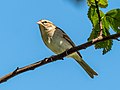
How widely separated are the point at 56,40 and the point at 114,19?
10.8 ft

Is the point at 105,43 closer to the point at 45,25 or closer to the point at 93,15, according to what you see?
the point at 93,15

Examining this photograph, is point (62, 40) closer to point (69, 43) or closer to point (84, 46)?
point (69, 43)

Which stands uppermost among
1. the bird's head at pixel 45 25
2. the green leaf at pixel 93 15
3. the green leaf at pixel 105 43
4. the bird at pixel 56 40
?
the bird's head at pixel 45 25

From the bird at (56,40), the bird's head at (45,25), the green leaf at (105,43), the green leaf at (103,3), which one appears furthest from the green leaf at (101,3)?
the bird's head at (45,25)

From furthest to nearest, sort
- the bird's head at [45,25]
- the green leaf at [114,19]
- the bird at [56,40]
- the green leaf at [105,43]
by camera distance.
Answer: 1. the bird's head at [45,25]
2. the bird at [56,40]
3. the green leaf at [105,43]
4. the green leaf at [114,19]

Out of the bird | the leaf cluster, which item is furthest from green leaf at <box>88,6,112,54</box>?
the bird

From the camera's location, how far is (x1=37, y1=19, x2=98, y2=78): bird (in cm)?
562

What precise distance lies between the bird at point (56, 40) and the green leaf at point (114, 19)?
3.02m

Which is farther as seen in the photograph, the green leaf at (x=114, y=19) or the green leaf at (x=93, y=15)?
the green leaf at (x=93, y=15)

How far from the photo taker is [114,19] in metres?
2.44

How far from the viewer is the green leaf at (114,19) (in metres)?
2.41

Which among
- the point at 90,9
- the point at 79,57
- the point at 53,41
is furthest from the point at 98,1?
the point at 79,57

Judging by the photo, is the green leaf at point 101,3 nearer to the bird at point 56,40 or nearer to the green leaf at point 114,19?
the green leaf at point 114,19

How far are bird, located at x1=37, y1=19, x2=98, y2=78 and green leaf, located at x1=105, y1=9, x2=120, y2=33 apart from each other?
302 cm
